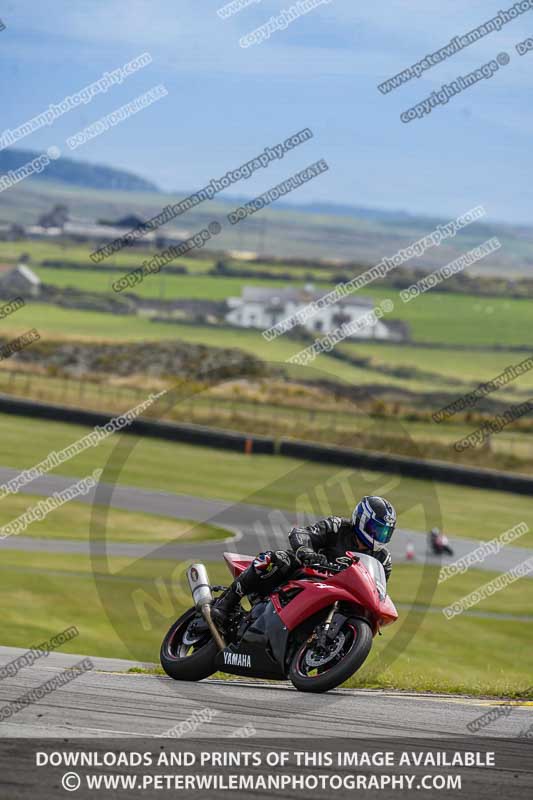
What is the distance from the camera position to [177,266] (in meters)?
180

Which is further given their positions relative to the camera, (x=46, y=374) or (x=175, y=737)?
(x=46, y=374)

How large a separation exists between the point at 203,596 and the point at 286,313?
417 ft

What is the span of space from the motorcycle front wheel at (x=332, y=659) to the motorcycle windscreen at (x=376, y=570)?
37cm

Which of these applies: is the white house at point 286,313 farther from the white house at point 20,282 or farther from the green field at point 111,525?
the green field at point 111,525

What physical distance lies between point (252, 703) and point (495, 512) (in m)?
34.0

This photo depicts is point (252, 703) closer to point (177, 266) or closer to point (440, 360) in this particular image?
point (440, 360)

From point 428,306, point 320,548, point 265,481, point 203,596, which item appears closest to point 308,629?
point 320,548

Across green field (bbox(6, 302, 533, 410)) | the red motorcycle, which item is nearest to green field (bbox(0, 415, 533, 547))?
the red motorcycle

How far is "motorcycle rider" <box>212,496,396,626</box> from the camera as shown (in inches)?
380

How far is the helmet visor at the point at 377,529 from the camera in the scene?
9.65m

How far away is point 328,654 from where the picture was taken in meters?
9.03

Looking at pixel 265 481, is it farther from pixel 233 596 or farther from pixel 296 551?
pixel 296 551

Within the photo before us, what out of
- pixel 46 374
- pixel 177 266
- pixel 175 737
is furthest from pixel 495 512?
pixel 177 266

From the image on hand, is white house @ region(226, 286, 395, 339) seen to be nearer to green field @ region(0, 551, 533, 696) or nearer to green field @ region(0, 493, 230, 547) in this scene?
green field @ region(0, 493, 230, 547)
